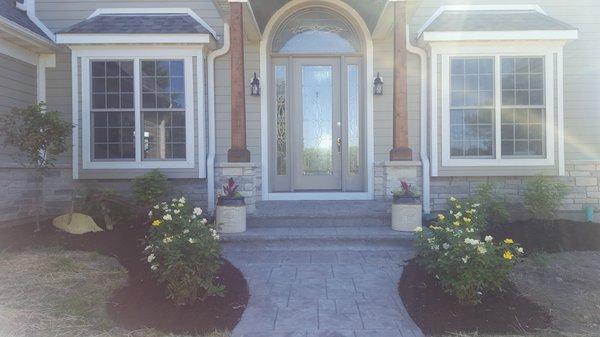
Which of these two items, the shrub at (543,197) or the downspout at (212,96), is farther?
the downspout at (212,96)

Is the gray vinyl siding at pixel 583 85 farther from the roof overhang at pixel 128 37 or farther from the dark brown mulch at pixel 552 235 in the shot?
the roof overhang at pixel 128 37

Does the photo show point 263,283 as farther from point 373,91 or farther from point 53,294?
point 373,91

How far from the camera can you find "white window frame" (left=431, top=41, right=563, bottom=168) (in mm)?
6836

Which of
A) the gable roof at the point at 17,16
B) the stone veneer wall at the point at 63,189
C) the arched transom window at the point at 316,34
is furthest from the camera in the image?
the arched transom window at the point at 316,34

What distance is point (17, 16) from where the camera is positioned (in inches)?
262

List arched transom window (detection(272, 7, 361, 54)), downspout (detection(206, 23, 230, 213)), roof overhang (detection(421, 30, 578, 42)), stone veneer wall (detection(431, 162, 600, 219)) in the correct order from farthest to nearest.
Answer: arched transom window (detection(272, 7, 361, 54)), downspout (detection(206, 23, 230, 213)), stone veneer wall (detection(431, 162, 600, 219)), roof overhang (detection(421, 30, 578, 42))

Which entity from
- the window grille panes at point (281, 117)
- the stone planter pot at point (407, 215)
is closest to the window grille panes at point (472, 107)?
the stone planter pot at point (407, 215)

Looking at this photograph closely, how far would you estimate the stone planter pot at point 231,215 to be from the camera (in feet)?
18.8

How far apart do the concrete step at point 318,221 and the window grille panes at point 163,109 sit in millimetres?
1823

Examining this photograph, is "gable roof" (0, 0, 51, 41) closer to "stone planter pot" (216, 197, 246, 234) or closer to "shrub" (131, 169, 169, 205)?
"shrub" (131, 169, 169, 205)

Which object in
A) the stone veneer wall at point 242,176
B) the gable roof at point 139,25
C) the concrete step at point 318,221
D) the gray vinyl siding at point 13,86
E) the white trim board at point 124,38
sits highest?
the gable roof at point 139,25

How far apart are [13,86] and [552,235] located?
7.63m

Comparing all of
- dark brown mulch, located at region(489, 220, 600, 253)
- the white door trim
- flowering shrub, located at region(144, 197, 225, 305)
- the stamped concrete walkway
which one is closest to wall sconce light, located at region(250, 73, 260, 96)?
the white door trim

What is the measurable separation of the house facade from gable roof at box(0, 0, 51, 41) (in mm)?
47
